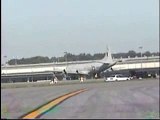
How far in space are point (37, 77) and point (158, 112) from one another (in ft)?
569

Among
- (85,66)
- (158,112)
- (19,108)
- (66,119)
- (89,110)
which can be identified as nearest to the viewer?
(66,119)

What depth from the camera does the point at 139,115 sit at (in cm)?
1639

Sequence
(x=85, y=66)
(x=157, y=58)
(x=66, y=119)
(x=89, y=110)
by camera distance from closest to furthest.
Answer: (x=66, y=119), (x=89, y=110), (x=85, y=66), (x=157, y=58)

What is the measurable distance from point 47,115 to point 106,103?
4.65 metres

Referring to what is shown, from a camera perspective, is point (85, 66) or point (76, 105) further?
point (85, 66)

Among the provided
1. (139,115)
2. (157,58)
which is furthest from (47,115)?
(157,58)

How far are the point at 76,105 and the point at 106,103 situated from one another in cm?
132

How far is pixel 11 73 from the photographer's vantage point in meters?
182

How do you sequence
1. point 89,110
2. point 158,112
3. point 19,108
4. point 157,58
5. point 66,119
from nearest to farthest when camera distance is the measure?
point 66,119, point 158,112, point 89,110, point 19,108, point 157,58

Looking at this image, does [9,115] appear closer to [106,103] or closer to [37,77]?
[106,103]

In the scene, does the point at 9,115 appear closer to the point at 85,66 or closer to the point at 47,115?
the point at 47,115

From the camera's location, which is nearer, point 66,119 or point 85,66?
point 66,119

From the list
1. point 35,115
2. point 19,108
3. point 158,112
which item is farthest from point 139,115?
point 19,108

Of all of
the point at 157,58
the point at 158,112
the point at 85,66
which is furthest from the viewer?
the point at 157,58
